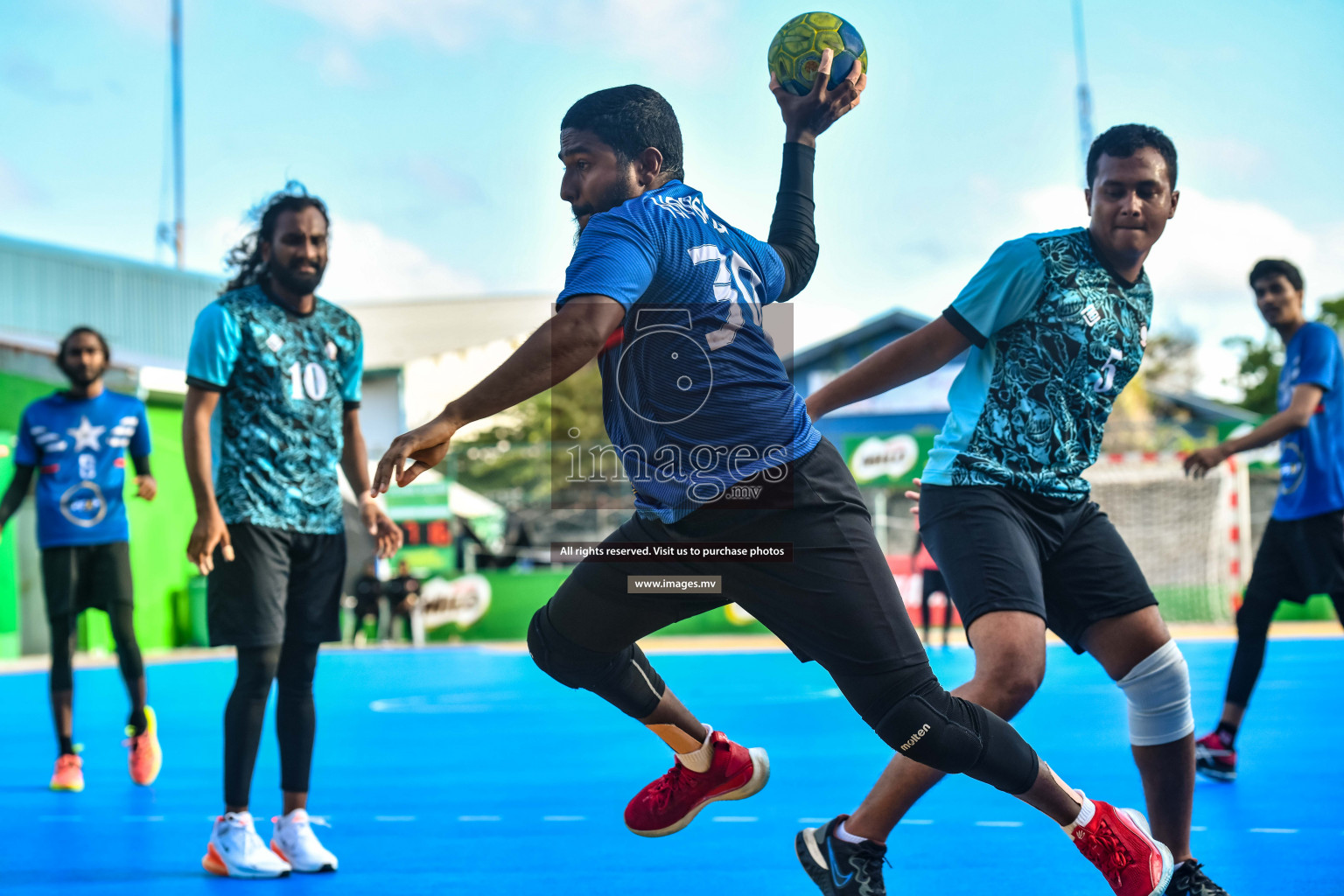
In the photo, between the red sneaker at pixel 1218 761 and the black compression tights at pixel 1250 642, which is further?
the black compression tights at pixel 1250 642

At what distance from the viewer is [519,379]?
7.50ft

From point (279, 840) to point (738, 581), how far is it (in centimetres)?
195

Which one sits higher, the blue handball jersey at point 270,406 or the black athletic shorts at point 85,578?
the blue handball jersey at point 270,406

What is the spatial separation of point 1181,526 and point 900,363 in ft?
51.3

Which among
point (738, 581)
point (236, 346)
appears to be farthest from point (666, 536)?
point (236, 346)

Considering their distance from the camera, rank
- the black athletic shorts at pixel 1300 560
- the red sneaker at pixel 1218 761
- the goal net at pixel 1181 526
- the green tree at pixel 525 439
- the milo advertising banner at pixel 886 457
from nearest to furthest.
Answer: the red sneaker at pixel 1218 761, the black athletic shorts at pixel 1300 560, the goal net at pixel 1181 526, the milo advertising banner at pixel 886 457, the green tree at pixel 525 439

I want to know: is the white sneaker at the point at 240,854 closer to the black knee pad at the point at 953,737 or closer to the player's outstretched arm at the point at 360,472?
the player's outstretched arm at the point at 360,472

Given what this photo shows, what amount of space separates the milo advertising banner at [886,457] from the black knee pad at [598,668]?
48.7 feet

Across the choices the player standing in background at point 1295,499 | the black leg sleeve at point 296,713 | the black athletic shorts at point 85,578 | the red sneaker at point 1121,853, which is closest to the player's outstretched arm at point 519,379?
the red sneaker at point 1121,853

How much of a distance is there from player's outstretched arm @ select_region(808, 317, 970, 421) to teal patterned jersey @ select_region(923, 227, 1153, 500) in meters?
0.04

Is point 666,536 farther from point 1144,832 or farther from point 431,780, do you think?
point 431,780

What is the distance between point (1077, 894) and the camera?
3191 mm

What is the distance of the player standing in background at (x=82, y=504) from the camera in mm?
5539

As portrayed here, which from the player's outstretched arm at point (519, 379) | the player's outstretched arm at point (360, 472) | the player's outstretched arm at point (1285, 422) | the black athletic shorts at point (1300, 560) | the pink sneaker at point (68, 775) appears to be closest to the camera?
the player's outstretched arm at point (519, 379)
